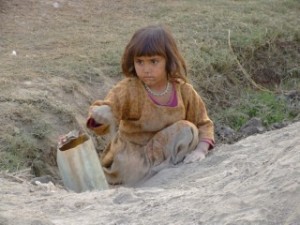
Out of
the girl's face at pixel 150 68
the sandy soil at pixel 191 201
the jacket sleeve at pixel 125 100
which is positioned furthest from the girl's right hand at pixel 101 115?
the sandy soil at pixel 191 201

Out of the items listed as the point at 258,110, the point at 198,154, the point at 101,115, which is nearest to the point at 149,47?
the point at 101,115

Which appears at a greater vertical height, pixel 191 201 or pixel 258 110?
pixel 191 201

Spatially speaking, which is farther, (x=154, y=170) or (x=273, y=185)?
(x=154, y=170)

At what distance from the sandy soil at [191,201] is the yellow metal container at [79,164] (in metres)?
0.24

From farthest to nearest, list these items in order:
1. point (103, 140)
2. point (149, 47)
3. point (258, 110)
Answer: point (258, 110), point (103, 140), point (149, 47)

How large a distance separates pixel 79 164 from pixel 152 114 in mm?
658

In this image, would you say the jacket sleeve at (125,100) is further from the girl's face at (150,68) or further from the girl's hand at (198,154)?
the girl's hand at (198,154)

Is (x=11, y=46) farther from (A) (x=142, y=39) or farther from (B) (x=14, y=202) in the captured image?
(B) (x=14, y=202)

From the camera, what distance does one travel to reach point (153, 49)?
177 inches

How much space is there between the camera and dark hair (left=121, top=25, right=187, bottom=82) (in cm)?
449

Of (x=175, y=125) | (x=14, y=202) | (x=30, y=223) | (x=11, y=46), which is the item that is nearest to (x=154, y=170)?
(x=175, y=125)

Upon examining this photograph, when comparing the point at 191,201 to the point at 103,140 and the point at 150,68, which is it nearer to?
the point at 150,68

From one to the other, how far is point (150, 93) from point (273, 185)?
1637 millimetres

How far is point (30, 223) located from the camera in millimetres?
3102
